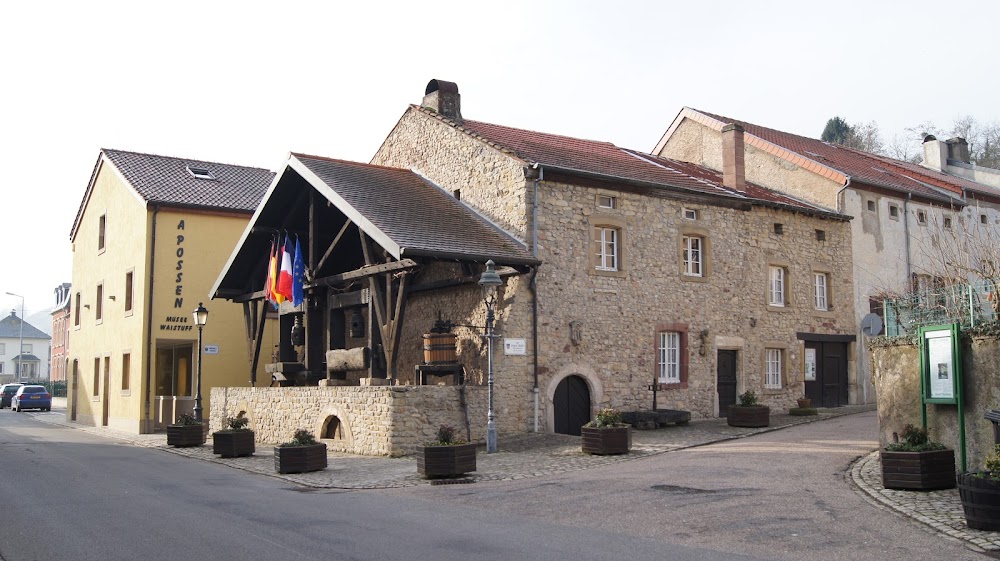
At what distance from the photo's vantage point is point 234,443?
17578 millimetres

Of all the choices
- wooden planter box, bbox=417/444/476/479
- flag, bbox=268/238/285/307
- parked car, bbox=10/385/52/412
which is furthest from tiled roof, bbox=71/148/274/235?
parked car, bbox=10/385/52/412

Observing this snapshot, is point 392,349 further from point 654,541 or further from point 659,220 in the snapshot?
point 654,541

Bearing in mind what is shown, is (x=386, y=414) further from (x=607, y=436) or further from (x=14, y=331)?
(x=14, y=331)

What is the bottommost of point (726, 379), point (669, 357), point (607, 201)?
point (726, 379)

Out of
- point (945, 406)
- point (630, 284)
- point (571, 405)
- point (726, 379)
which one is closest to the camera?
point (945, 406)

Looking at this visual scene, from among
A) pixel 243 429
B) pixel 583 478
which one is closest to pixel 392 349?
pixel 243 429

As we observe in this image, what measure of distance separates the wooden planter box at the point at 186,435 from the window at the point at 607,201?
10.1m

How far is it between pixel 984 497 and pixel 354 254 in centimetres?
1720

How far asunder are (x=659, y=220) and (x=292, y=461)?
1011 centimetres

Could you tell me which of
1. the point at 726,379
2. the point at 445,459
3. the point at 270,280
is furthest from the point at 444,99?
the point at 445,459

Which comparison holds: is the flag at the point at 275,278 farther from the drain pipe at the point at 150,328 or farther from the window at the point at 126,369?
the window at the point at 126,369

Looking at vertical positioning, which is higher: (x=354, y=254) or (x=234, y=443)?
(x=354, y=254)

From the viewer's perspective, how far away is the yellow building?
26.3 m

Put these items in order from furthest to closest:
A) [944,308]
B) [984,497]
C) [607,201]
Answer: [607,201], [944,308], [984,497]
